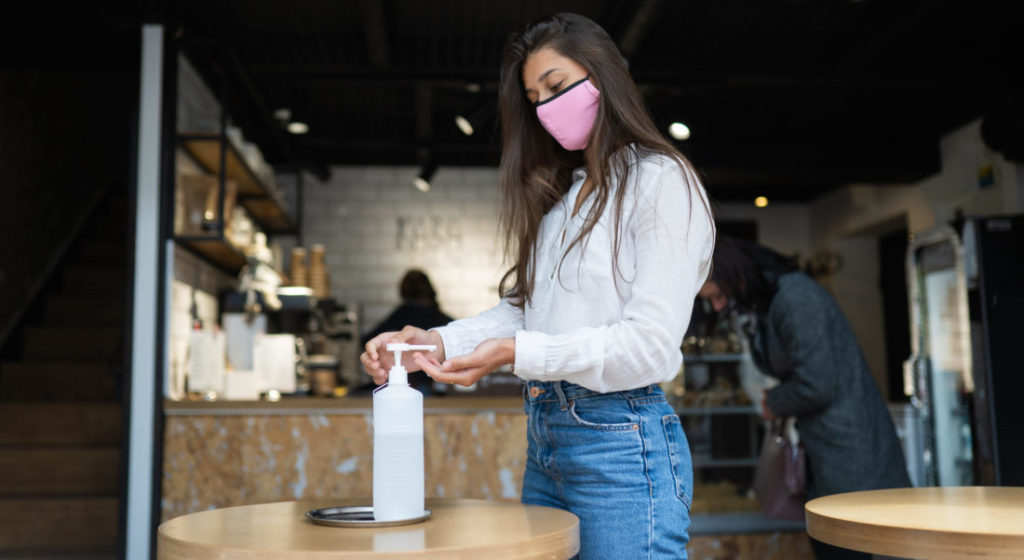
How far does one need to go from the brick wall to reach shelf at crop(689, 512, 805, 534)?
4.03m

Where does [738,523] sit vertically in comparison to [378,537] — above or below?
below

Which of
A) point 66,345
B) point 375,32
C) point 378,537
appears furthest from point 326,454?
point 66,345

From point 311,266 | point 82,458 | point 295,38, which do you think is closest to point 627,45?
point 295,38

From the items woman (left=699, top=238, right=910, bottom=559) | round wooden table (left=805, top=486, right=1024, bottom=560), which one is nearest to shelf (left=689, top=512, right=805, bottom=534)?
woman (left=699, top=238, right=910, bottom=559)

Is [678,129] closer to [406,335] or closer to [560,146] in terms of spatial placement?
[560,146]

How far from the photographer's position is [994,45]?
514cm

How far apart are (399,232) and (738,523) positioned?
15.3ft

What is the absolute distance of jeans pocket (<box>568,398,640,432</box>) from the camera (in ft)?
4.37

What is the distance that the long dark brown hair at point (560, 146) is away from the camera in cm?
143

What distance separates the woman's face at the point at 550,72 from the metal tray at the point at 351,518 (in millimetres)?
668

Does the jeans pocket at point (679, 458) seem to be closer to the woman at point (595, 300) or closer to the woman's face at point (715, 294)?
the woman at point (595, 300)

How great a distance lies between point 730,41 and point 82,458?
417 centimetres

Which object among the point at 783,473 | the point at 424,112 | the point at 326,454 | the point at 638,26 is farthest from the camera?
the point at 424,112

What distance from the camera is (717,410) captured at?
13.9 feet
